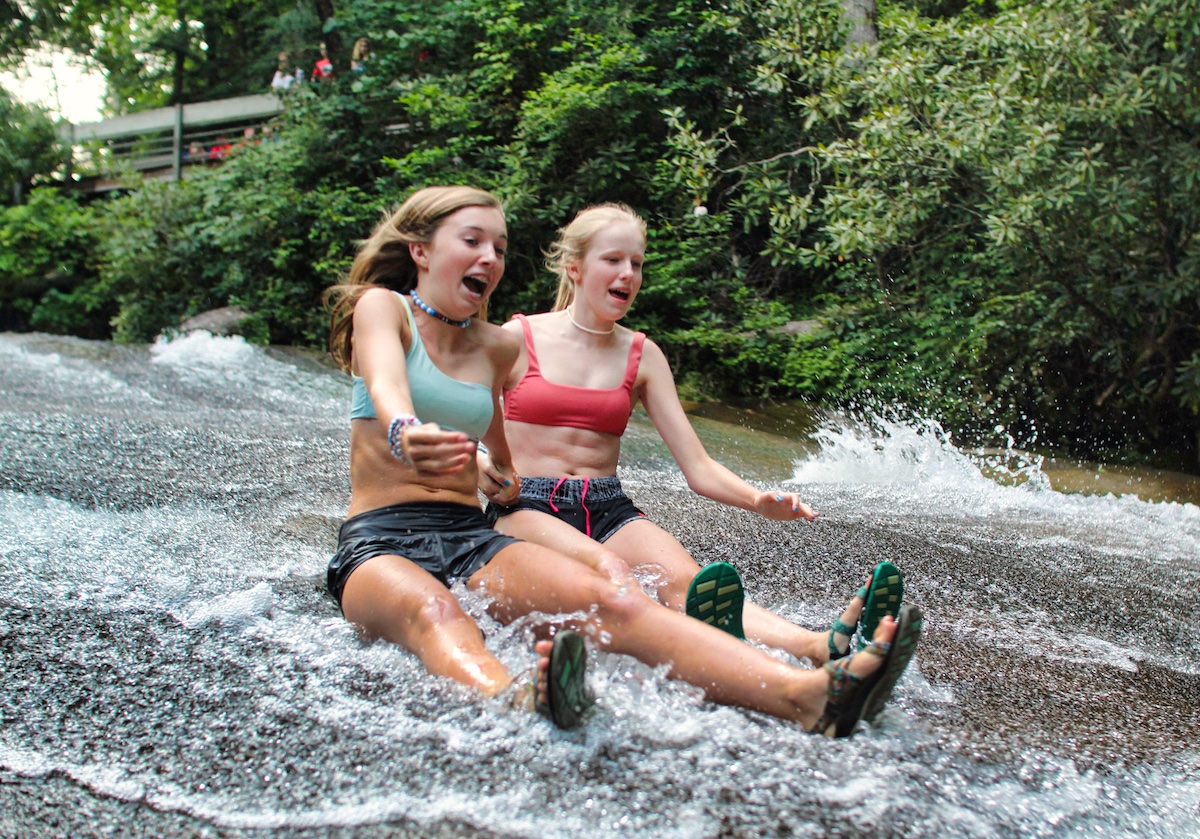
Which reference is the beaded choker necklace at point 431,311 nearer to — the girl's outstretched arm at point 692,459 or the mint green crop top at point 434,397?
the mint green crop top at point 434,397

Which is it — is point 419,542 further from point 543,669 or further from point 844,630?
point 844,630

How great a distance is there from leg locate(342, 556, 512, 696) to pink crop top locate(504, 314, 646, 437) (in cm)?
82

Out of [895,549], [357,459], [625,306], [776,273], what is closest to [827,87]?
[776,273]

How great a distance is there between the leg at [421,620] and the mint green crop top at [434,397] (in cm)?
42

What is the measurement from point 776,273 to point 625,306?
930cm

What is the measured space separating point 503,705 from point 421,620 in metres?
0.36

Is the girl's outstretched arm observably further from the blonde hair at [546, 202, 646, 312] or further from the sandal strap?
the sandal strap

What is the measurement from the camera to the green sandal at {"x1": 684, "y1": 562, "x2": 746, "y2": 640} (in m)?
2.57

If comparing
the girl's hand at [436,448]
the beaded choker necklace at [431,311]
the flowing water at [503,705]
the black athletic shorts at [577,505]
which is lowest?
the flowing water at [503,705]

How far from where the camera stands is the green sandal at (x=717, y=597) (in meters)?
2.57

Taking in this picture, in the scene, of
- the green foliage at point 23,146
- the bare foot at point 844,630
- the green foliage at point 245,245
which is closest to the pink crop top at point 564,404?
the bare foot at point 844,630

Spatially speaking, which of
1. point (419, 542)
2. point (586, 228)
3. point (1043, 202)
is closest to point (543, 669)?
point (419, 542)

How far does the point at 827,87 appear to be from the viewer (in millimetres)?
9984

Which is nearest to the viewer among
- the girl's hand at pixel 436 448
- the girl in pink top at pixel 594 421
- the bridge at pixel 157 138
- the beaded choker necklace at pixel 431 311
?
the girl's hand at pixel 436 448
